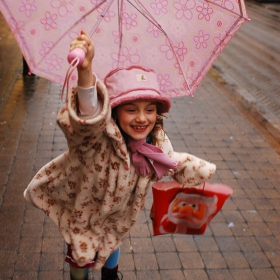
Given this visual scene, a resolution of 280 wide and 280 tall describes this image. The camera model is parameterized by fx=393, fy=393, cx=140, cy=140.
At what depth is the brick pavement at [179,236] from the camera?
3275mm

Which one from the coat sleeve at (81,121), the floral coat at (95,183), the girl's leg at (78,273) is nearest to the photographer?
the coat sleeve at (81,121)

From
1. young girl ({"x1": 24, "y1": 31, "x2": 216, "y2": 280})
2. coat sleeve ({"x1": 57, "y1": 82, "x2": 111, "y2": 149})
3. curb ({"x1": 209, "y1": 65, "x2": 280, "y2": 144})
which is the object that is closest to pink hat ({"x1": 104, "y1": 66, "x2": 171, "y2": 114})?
young girl ({"x1": 24, "y1": 31, "x2": 216, "y2": 280})

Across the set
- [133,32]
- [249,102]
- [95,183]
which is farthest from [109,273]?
[249,102]

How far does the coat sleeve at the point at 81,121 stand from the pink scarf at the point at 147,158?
0.89ft

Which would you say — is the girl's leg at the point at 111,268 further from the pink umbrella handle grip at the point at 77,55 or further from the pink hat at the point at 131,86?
the pink umbrella handle grip at the point at 77,55

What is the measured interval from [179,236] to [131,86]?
2079 mm

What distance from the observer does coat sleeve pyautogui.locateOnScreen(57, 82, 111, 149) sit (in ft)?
5.82

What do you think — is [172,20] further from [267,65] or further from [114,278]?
[267,65]

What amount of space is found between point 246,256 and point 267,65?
7.24m

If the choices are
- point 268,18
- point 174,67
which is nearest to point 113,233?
point 174,67

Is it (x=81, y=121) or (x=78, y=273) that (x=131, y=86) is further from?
(x=78, y=273)

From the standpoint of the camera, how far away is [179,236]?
144 inches

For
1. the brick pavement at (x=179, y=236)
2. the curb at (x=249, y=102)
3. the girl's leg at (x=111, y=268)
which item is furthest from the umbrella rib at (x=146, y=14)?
the curb at (x=249, y=102)

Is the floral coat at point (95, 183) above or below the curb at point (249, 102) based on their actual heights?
above
